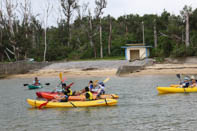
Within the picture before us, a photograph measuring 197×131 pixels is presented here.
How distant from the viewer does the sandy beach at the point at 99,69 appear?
106 feet

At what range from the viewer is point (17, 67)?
40031 mm

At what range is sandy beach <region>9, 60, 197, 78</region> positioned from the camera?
32.2 meters

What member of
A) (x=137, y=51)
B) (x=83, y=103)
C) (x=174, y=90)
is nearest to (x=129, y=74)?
(x=137, y=51)

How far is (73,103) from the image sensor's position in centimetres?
1706

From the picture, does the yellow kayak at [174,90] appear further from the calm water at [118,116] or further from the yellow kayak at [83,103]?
the yellow kayak at [83,103]

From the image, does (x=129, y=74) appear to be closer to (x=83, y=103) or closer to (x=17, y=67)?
(x=17, y=67)

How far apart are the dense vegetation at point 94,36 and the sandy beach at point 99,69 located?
307cm

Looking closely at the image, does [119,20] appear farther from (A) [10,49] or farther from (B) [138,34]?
(A) [10,49]

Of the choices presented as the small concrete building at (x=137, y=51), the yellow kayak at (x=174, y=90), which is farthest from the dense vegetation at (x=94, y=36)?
the yellow kayak at (x=174, y=90)

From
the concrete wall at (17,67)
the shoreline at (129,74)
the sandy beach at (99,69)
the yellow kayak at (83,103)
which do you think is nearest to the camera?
the yellow kayak at (83,103)

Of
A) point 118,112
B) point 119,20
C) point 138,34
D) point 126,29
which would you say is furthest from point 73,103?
point 119,20

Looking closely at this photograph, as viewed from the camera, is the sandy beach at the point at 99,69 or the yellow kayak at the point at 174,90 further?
the sandy beach at the point at 99,69

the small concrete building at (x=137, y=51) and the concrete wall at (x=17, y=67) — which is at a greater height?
the small concrete building at (x=137, y=51)

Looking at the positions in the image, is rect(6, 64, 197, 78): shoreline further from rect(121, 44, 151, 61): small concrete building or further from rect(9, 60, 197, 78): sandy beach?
rect(121, 44, 151, 61): small concrete building
